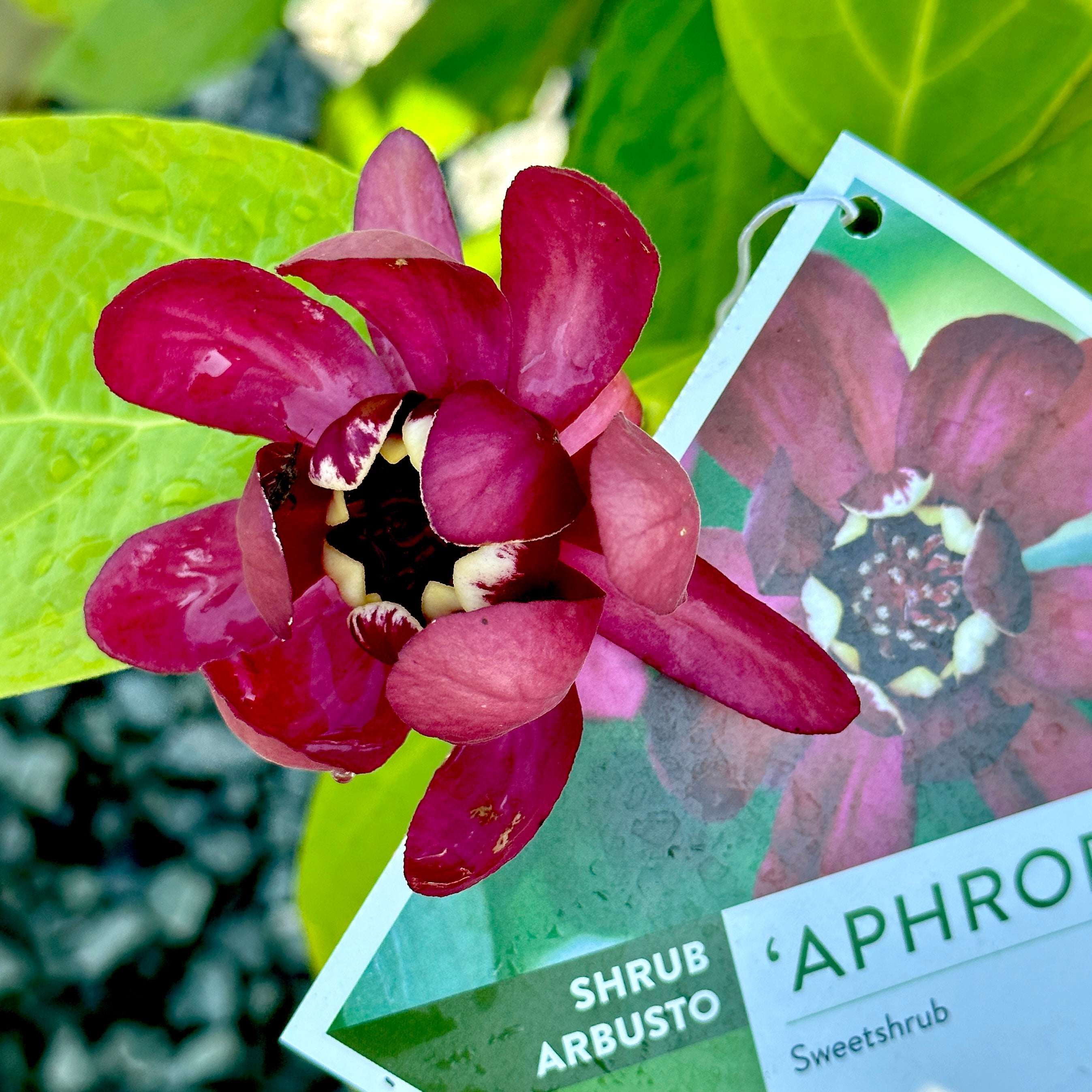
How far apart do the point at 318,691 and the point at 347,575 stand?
4cm

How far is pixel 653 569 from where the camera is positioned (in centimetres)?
30

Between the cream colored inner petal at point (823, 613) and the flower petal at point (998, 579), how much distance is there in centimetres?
5

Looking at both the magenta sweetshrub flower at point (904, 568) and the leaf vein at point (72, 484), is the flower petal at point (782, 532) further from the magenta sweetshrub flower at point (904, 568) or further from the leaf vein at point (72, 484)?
the leaf vein at point (72, 484)

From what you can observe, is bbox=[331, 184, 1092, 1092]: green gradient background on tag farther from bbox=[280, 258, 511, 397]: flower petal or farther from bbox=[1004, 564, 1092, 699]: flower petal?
bbox=[280, 258, 511, 397]: flower petal

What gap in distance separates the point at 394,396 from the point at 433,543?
48mm

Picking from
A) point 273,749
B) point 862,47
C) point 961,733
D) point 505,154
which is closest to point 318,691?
point 273,749

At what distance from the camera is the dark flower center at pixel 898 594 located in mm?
439

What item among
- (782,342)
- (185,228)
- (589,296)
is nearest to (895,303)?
→ (782,342)

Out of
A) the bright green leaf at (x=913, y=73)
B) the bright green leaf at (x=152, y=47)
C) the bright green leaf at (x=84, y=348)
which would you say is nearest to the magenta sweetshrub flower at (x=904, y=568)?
the bright green leaf at (x=913, y=73)

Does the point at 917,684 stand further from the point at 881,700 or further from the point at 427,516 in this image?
the point at 427,516

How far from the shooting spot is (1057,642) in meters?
0.44

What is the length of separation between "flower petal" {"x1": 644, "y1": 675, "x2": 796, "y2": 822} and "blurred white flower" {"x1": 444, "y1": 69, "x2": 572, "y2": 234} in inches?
17.7

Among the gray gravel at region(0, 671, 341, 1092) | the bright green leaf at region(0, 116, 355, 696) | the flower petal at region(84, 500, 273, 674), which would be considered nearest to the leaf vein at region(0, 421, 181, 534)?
the bright green leaf at region(0, 116, 355, 696)

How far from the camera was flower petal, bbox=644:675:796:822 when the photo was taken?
44cm
